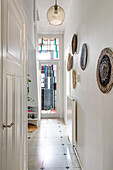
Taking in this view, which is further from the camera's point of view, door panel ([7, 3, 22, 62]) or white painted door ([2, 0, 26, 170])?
door panel ([7, 3, 22, 62])

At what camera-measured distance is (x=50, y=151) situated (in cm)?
295

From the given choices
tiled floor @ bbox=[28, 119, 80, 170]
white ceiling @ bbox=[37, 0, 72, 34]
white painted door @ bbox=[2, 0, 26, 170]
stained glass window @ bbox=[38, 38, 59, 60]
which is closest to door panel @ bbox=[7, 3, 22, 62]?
white painted door @ bbox=[2, 0, 26, 170]

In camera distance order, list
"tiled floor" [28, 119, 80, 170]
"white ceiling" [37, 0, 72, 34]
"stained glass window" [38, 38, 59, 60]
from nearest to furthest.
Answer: "tiled floor" [28, 119, 80, 170] < "white ceiling" [37, 0, 72, 34] < "stained glass window" [38, 38, 59, 60]

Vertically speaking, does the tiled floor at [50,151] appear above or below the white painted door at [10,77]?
below

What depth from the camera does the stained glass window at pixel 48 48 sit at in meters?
5.83

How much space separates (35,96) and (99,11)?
137 inches

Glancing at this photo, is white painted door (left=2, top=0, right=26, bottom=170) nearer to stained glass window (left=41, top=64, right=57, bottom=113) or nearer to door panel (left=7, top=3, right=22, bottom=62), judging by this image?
door panel (left=7, top=3, right=22, bottom=62)

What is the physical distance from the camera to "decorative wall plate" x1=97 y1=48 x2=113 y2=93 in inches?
49.0

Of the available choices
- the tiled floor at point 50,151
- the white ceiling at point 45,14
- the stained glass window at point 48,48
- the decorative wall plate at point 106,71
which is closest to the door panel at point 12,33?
the decorative wall plate at point 106,71

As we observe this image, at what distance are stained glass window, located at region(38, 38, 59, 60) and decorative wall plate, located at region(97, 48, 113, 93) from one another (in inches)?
177

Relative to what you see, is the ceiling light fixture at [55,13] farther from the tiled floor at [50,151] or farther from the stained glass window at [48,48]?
the stained glass window at [48,48]

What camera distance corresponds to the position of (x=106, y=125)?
1.33 meters

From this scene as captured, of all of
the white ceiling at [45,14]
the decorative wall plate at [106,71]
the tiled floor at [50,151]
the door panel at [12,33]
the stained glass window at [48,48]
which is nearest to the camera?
the decorative wall plate at [106,71]

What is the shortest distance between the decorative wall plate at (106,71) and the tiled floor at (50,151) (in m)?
1.65
